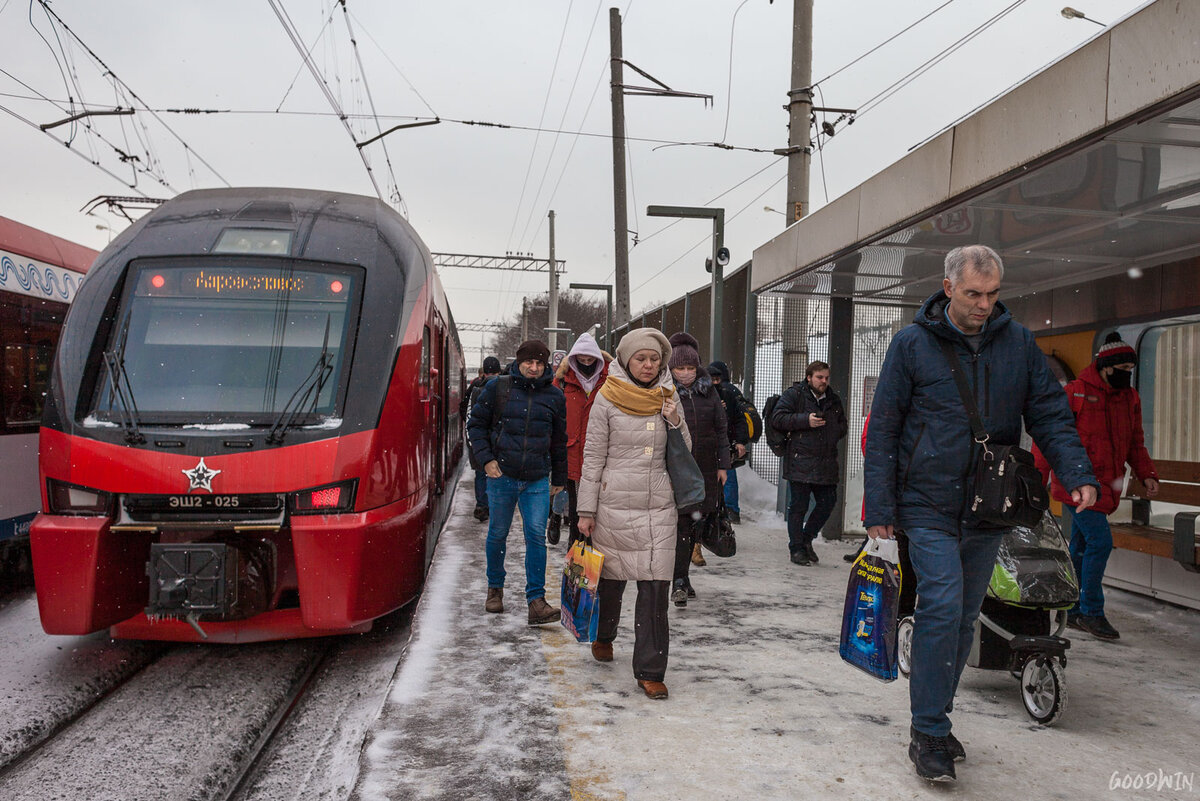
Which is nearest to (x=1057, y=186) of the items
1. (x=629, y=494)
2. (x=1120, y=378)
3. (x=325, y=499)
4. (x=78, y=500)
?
(x=1120, y=378)

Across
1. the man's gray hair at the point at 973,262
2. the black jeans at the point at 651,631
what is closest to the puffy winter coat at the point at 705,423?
the black jeans at the point at 651,631

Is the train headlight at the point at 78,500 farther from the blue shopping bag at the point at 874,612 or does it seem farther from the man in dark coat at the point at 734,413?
the man in dark coat at the point at 734,413

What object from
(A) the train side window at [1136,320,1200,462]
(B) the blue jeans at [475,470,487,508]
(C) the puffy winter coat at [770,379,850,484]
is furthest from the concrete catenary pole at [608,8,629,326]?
(A) the train side window at [1136,320,1200,462]

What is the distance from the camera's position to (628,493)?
4551 mm

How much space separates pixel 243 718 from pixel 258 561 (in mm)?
842

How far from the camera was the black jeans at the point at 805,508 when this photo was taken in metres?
8.09

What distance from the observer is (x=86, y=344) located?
537 centimetres

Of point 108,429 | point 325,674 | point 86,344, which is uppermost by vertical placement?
point 86,344

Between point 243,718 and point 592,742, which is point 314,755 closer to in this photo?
point 243,718

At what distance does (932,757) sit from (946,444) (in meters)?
1.13

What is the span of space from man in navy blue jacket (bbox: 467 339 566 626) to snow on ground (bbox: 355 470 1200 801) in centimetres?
38

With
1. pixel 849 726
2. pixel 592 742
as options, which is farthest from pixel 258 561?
pixel 849 726

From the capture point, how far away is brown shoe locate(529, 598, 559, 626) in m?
5.69

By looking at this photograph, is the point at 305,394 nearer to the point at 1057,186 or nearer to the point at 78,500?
the point at 78,500
